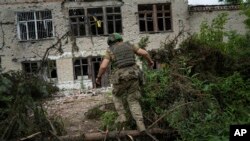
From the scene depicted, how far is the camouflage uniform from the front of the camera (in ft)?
22.2

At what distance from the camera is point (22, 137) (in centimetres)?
653

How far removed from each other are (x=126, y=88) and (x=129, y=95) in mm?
137

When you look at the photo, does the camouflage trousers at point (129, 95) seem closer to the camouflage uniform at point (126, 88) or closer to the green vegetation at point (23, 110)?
the camouflage uniform at point (126, 88)

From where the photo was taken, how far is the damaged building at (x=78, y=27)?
22969 millimetres

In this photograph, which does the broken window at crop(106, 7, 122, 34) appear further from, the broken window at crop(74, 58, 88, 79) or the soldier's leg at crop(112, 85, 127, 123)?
the soldier's leg at crop(112, 85, 127, 123)

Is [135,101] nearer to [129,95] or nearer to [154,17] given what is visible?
[129,95]

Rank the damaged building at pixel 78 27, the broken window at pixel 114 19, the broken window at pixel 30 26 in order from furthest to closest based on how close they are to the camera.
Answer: the broken window at pixel 114 19 → the broken window at pixel 30 26 → the damaged building at pixel 78 27

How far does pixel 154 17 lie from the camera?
23.9m

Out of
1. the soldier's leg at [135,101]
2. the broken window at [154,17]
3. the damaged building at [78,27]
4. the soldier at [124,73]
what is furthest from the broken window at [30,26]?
the soldier's leg at [135,101]

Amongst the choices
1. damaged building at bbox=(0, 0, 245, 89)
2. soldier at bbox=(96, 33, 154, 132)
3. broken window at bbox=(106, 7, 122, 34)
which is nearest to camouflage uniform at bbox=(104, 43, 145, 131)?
soldier at bbox=(96, 33, 154, 132)

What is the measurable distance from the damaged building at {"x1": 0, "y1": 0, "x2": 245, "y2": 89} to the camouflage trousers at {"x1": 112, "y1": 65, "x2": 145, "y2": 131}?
15585mm

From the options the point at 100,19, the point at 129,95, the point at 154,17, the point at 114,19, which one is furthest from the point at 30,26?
the point at 129,95

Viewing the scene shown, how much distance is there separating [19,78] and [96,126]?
1.80 meters

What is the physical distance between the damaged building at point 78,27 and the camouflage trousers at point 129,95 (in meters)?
15.6
